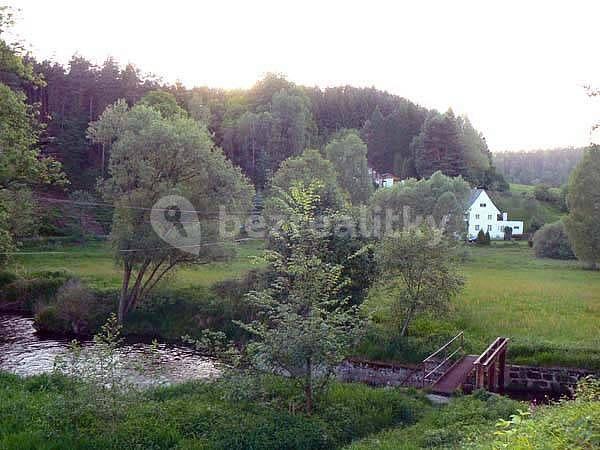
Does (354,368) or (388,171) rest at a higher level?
(388,171)

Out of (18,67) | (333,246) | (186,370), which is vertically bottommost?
(186,370)

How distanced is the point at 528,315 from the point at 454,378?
33.3ft

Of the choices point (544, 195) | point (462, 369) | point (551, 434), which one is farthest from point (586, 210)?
point (551, 434)

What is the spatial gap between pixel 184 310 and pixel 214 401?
15.1m

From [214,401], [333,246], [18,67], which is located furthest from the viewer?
[333,246]

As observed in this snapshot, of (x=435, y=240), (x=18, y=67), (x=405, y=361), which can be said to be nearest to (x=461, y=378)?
(x=405, y=361)

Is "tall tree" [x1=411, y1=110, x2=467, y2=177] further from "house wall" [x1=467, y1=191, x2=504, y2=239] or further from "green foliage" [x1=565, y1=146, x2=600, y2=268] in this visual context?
"green foliage" [x1=565, y1=146, x2=600, y2=268]

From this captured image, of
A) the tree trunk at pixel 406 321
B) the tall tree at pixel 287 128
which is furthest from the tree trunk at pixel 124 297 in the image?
the tall tree at pixel 287 128

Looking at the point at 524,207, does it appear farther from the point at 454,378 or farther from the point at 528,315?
the point at 454,378

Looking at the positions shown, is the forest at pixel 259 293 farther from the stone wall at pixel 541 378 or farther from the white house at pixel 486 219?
the white house at pixel 486 219

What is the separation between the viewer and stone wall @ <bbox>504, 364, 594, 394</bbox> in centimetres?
1970

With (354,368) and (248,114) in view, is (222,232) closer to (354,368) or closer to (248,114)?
(354,368)

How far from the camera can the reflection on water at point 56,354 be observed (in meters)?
19.5

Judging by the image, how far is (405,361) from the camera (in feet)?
69.8
